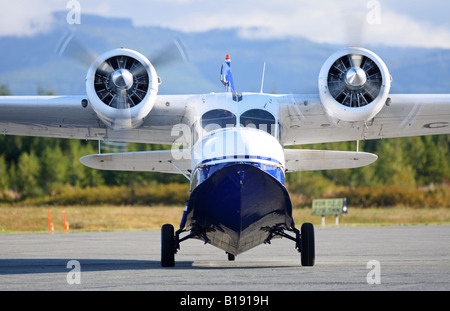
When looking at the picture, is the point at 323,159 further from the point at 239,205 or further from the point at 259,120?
the point at 239,205

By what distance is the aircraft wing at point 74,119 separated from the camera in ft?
44.1

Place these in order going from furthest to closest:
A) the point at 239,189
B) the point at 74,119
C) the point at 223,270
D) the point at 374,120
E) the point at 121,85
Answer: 1. the point at 374,120
2. the point at 74,119
3. the point at 121,85
4. the point at 223,270
5. the point at 239,189

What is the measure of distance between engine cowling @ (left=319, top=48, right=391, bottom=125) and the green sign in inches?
762

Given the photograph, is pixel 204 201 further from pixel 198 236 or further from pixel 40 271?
pixel 40 271

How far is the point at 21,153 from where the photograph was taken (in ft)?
143

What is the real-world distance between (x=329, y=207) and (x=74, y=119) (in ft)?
65.9

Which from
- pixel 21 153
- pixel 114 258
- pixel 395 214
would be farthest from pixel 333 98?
pixel 21 153

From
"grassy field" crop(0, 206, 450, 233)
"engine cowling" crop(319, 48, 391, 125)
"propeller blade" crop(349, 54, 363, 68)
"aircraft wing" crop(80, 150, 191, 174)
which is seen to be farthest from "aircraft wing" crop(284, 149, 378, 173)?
"grassy field" crop(0, 206, 450, 233)

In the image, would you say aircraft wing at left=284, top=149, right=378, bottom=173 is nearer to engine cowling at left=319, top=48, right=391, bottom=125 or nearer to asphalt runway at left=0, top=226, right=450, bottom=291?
engine cowling at left=319, top=48, right=391, bottom=125

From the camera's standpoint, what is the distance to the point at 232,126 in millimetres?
11617

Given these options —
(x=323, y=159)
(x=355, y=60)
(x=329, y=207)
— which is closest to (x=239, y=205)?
(x=355, y=60)

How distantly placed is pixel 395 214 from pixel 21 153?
22.8 meters
